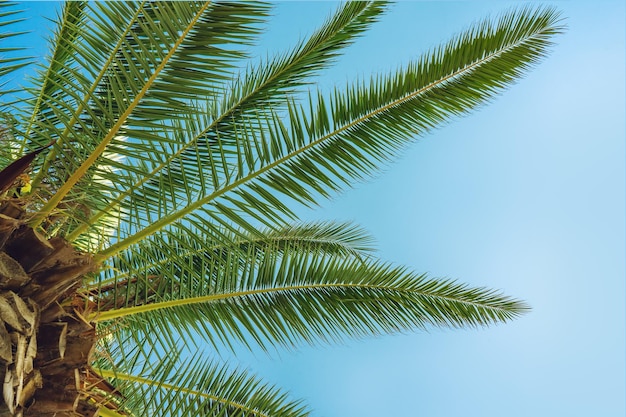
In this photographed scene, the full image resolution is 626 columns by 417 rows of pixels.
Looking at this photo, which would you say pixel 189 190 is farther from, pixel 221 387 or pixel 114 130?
pixel 221 387

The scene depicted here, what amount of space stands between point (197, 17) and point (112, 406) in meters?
Answer: 2.28

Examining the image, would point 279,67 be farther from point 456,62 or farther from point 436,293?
point 436,293

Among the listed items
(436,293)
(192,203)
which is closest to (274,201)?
(192,203)

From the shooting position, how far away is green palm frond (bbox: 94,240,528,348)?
178 inches

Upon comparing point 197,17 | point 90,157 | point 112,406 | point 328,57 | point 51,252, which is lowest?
point 112,406

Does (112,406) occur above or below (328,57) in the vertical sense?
below

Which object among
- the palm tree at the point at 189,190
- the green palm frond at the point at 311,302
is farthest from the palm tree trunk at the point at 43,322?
the green palm frond at the point at 311,302

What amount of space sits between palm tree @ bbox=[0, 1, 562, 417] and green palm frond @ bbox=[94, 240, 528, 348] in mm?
11

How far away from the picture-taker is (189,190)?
407cm

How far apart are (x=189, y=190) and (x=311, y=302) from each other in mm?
1269

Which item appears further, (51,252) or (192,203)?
(192,203)

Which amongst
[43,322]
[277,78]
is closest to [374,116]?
[277,78]

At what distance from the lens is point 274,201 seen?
4.18 metres

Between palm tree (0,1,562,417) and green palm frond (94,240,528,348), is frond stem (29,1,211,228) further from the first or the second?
green palm frond (94,240,528,348)
